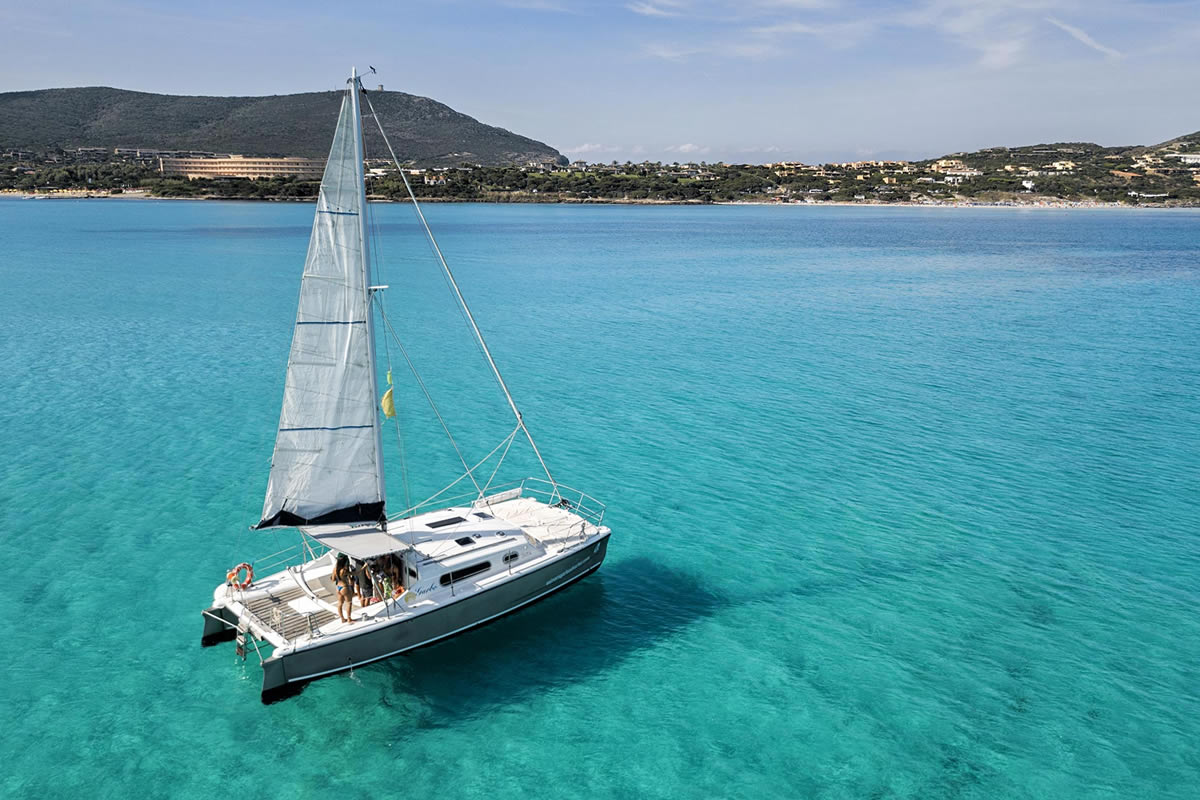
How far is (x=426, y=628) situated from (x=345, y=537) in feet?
9.17

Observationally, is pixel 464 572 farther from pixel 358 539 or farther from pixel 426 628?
pixel 358 539

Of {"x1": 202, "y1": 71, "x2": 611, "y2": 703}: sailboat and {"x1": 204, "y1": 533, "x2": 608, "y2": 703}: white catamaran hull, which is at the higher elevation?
{"x1": 202, "y1": 71, "x2": 611, "y2": 703}: sailboat

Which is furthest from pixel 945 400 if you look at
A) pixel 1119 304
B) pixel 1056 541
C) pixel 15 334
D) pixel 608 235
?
pixel 608 235

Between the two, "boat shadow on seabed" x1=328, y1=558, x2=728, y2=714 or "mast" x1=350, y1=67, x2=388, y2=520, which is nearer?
"mast" x1=350, y1=67, x2=388, y2=520

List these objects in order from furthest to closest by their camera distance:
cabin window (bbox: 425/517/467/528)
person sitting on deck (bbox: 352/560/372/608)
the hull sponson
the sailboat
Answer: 1. cabin window (bbox: 425/517/467/528)
2. person sitting on deck (bbox: 352/560/372/608)
3. the sailboat
4. the hull sponson

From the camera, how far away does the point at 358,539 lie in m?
18.6

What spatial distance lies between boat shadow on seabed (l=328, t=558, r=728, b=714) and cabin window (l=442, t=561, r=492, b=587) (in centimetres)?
169

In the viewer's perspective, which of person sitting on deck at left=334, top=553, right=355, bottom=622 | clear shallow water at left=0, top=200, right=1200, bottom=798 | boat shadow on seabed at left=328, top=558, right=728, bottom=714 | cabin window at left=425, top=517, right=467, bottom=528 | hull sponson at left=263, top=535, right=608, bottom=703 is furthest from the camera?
cabin window at left=425, top=517, right=467, bottom=528

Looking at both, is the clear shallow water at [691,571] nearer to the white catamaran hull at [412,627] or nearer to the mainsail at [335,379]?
the white catamaran hull at [412,627]

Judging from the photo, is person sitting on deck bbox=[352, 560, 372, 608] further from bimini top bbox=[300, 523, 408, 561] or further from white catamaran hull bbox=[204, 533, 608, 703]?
white catamaran hull bbox=[204, 533, 608, 703]

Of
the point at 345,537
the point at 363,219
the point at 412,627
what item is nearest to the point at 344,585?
the point at 345,537

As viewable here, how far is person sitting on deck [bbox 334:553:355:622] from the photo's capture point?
1730 cm

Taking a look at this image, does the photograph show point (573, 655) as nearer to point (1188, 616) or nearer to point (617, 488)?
point (617, 488)

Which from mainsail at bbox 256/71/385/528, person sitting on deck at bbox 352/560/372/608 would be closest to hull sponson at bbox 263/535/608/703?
person sitting on deck at bbox 352/560/372/608
